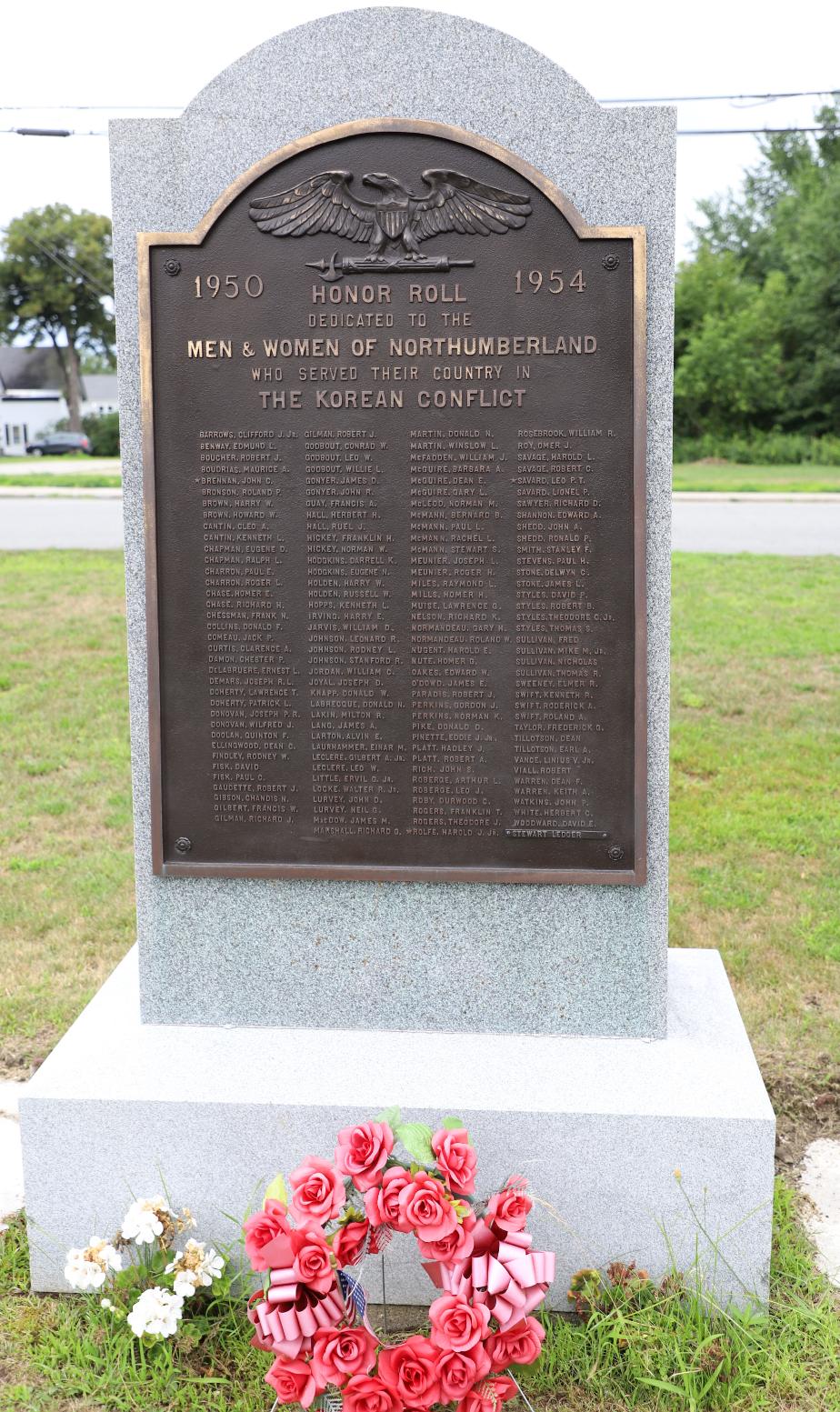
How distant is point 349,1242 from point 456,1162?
0.96 ft

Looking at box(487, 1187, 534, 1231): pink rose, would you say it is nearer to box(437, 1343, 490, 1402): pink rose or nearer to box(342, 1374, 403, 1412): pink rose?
box(437, 1343, 490, 1402): pink rose

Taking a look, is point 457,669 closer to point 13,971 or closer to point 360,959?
point 360,959

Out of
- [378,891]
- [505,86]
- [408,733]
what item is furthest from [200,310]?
[378,891]

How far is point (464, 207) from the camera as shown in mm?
3307

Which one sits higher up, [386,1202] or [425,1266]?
[386,1202]

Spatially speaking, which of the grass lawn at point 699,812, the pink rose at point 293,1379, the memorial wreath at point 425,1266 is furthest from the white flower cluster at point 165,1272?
the grass lawn at point 699,812

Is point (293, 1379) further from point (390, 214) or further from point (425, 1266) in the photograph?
point (390, 214)

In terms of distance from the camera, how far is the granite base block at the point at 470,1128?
10.6 feet

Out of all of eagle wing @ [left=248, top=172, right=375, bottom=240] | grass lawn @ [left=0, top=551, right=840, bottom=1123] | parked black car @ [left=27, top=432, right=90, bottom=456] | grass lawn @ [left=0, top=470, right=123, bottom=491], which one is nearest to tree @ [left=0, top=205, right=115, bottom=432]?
parked black car @ [left=27, top=432, right=90, bottom=456]

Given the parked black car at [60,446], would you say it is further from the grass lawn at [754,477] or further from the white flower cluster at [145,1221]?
the white flower cluster at [145,1221]

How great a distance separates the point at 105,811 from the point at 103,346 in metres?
53.2

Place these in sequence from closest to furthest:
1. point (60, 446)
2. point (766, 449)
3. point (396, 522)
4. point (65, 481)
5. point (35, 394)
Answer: point (396, 522), point (65, 481), point (766, 449), point (60, 446), point (35, 394)

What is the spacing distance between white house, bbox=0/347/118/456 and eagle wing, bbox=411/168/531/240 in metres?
62.1

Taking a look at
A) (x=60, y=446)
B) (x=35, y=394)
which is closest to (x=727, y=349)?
(x=60, y=446)
